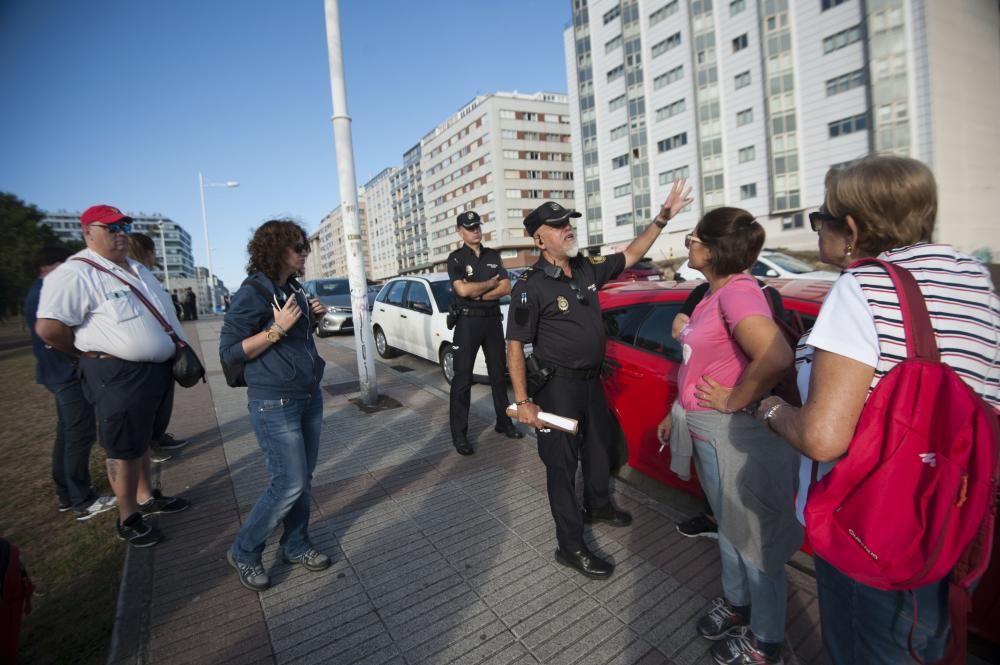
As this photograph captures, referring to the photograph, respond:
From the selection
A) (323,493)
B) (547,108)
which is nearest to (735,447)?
(323,493)

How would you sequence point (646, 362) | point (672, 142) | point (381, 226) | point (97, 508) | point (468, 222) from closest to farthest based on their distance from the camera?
1. point (646, 362)
2. point (97, 508)
3. point (468, 222)
4. point (672, 142)
5. point (381, 226)

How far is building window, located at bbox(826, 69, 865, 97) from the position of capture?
33.0 m

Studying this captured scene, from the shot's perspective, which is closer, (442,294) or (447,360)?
(447,360)

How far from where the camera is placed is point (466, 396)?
4.90m

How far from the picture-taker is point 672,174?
44312 mm

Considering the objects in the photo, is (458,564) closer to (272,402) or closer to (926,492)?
(272,402)

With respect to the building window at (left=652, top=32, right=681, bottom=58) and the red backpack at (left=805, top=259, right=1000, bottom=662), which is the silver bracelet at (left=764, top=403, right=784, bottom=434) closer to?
the red backpack at (left=805, top=259, right=1000, bottom=662)

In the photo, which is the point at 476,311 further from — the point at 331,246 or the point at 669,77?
the point at 331,246

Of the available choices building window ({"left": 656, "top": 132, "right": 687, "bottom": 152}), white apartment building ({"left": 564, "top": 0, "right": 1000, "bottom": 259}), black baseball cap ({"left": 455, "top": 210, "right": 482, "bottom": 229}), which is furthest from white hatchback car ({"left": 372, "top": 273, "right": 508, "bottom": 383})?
building window ({"left": 656, "top": 132, "right": 687, "bottom": 152})

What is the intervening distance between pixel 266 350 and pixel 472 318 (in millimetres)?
2449

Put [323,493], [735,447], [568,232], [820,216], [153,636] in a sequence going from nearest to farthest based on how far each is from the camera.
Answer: [820,216] → [735,447] → [153,636] → [568,232] → [323,493]

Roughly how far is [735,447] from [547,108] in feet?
250

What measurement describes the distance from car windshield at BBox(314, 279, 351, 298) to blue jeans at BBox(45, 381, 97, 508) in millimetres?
13341

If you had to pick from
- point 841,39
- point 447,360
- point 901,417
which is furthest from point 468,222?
point 841,39
